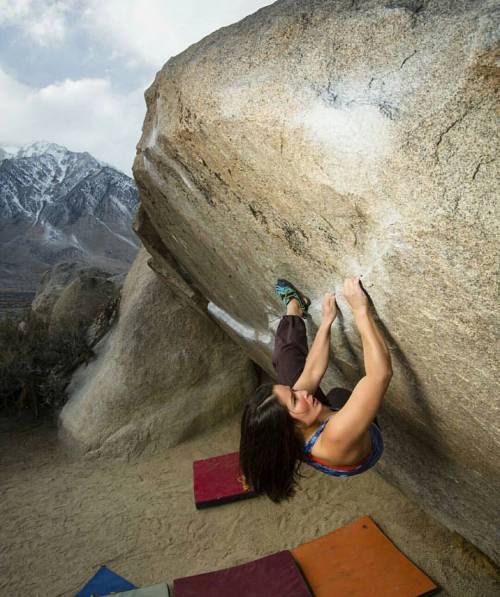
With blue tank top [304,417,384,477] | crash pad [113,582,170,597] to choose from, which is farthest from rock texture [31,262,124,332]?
Answer: blue tank top [304,417,384,477]

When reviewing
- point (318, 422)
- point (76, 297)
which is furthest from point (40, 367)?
point (318, 422)

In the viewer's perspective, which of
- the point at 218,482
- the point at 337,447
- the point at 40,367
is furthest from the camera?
the point at 40,367

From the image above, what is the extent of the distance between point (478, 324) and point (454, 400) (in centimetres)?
61

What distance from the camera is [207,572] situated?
3.30 meters

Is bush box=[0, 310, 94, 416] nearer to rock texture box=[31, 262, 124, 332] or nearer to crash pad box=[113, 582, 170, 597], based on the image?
rock texture box=[31, 262, 124, 332]

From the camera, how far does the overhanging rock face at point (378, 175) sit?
145 cm

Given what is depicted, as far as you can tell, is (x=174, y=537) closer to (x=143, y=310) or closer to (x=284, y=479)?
(x=284, y=479)

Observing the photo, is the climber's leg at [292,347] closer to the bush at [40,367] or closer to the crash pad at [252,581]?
the crash pad at [252,581]

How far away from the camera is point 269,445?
227cm

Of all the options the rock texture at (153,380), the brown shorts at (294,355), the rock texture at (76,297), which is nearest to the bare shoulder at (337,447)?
the brown shorts at (294,355)

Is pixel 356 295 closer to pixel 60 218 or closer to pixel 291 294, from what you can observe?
pixel 291 294

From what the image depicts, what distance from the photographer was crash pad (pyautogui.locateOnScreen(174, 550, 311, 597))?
2982mm

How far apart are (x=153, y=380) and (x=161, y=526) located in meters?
1.71

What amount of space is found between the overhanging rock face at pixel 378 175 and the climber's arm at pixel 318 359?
104mm
